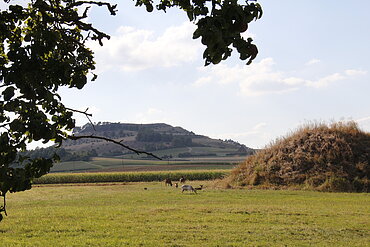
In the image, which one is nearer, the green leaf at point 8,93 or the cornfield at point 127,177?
the green leaf at point 8,93

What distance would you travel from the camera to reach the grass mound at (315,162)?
3250cm

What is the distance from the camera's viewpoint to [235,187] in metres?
35.3

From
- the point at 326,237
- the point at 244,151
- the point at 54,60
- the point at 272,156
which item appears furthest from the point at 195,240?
the point at 244,151

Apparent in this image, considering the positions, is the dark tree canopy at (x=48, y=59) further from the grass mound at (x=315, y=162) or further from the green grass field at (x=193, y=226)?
the grass mound at (x=315, y=162)

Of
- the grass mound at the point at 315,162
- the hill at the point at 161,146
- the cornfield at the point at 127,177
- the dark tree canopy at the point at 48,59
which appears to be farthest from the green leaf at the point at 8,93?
the hill at the point at 161,146

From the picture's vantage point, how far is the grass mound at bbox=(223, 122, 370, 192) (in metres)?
32.5

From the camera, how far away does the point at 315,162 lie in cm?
3416

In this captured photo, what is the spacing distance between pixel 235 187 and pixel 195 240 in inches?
887

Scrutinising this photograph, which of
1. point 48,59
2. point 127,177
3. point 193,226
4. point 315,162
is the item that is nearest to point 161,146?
point 127,177

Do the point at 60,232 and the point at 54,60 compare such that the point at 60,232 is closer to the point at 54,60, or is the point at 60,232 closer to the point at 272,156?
the point at 54,60

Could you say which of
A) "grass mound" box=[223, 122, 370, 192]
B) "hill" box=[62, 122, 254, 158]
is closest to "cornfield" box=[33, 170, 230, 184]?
"grass mound" box=[223, 122, 370, 192]

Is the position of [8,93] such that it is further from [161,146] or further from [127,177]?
[161,146]

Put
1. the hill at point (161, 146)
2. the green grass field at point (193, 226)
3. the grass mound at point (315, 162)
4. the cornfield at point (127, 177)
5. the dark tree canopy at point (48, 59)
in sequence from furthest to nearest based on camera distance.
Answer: the hill at point (161, 146)
the cornfield at point (127, 177)
the grass mound at point (315, 162)
the green grass field at point (193, 226)
the dark tree canopy at point (48, 59)

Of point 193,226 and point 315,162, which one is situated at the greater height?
point 315,162
